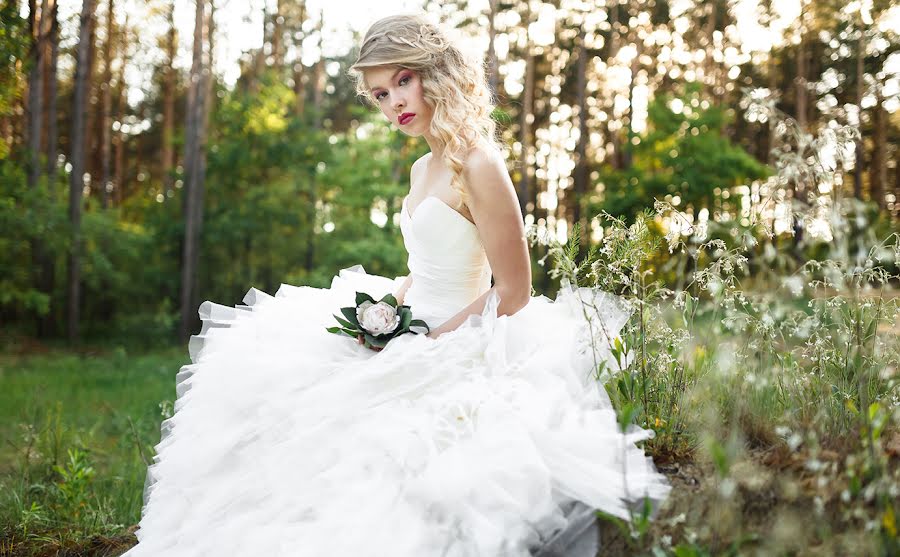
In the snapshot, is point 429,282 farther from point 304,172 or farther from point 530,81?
point 530,81

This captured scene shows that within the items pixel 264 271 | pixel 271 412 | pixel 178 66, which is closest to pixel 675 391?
pixel 271 412

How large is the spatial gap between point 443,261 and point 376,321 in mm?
485

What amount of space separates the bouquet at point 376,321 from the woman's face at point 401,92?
30.3 inches

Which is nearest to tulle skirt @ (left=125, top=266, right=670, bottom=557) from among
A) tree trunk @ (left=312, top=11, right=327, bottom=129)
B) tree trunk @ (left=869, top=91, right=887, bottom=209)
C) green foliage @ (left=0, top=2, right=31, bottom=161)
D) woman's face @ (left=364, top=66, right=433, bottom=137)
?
woman's face @ (left=364, top=66, right=433, bottom=137)

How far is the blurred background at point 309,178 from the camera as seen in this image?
2443 millimetres

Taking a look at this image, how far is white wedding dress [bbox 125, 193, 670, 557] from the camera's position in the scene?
6.23ft

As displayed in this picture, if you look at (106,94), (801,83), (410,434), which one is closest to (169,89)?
(106,94)

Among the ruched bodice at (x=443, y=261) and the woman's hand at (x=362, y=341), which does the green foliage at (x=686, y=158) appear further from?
the woman's hand at (x=362, y=341)

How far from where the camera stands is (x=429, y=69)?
3.01 meters

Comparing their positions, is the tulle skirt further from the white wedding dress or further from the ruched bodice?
the ruched bodice

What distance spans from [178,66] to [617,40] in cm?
1369

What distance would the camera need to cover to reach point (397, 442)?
6.93 ft

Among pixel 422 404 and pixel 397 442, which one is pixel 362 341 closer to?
pixel 422 404

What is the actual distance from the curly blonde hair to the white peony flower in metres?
0.56
